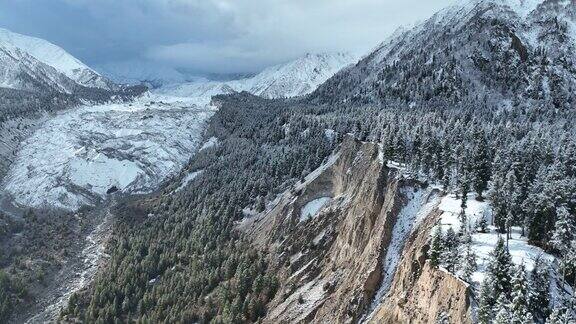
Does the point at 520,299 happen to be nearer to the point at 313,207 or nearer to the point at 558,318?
the point at 558,318

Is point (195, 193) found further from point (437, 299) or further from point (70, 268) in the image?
point (437, 299)

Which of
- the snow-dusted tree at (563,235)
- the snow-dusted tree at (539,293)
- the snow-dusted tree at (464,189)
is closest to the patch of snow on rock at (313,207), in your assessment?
the snow-dusted tree at (464,189)

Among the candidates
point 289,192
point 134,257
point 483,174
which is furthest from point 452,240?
point 134,257

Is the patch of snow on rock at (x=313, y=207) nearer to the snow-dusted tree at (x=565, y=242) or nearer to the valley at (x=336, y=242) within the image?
the valley at (x=336, y=242)

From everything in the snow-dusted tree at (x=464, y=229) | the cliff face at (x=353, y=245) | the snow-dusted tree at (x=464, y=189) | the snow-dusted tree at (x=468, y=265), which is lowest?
the cliff face at (x=353, y=245)

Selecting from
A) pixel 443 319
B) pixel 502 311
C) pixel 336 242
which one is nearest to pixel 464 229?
pixel 443 319
